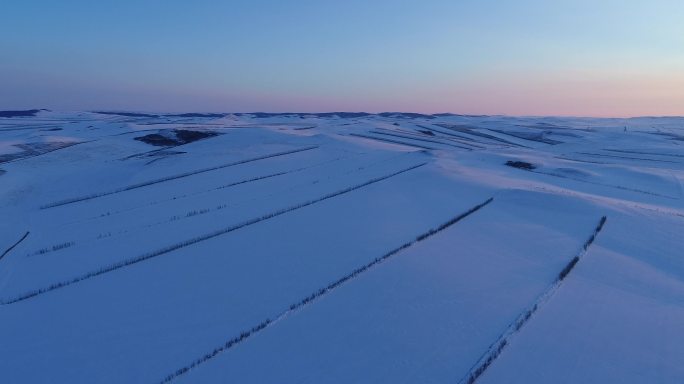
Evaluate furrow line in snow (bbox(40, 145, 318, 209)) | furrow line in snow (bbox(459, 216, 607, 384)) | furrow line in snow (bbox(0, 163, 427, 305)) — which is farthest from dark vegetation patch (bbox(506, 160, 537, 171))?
furrow line in snow (bbox(459, 216, 607, 384))

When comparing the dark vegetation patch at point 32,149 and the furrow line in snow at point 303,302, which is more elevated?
the dark vegetation patch at point 32,149

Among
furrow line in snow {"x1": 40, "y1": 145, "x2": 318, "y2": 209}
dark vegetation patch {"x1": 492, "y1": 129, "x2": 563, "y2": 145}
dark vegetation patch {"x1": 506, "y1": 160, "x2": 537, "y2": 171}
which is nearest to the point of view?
furrow line in snow {"x1": 40, "y1": 145, "x2": 318, "y2": 209}

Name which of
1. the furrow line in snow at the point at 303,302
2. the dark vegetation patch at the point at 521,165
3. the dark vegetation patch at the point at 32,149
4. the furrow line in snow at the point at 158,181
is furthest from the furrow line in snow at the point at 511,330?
the dark vegetation patch at the point at 32,149

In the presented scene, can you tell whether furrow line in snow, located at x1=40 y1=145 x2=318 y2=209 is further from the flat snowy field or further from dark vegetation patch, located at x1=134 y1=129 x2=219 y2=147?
dark vegetation patch, located at x1=134 y1=129 x2=219 y2=147

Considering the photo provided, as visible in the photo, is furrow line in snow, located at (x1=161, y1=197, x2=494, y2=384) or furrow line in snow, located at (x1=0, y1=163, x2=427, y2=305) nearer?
furrow line in snow, located at (x1=161, y1=197, x2=494, y2=384)

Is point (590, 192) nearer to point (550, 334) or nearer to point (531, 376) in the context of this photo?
point (550, 334)

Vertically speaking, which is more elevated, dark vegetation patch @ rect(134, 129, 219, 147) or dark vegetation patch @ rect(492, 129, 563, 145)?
dark vegetation patch @ rect(134, 129, 219, 147)

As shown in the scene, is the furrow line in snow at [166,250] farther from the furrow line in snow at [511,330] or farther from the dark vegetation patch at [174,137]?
the dark vegetation patch at [174,137]
